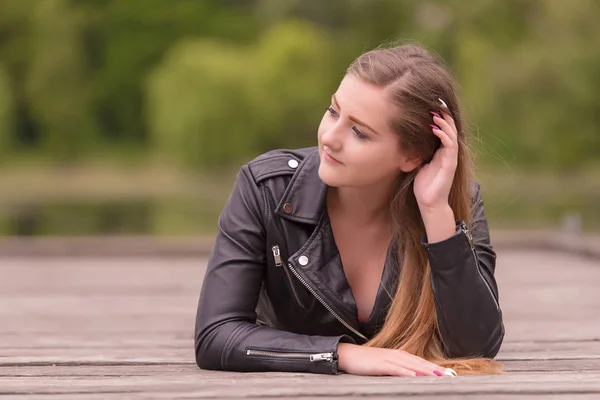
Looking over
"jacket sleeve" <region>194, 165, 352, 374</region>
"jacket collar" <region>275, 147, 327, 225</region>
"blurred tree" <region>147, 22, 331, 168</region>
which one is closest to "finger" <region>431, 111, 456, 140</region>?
"jacket collar" <region>275, 147, 327, 225</region>

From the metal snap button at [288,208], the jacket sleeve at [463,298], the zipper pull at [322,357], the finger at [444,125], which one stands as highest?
A: the finger at [444,125]

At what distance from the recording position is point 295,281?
8.84ft

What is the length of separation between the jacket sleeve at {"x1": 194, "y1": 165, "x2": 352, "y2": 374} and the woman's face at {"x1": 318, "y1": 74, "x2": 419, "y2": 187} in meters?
0.26

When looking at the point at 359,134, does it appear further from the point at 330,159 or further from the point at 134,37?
the point at 134,37

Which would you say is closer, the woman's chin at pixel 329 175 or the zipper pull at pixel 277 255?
the woman's chin at pixel 329 175

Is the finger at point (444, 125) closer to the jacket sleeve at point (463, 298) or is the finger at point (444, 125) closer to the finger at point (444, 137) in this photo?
the finger at point (444, 137)

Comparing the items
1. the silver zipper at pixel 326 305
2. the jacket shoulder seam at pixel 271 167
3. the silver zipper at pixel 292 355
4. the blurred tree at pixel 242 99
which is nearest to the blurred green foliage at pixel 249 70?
the blurred tree at pixel 242 99

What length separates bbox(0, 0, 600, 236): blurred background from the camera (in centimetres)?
2203

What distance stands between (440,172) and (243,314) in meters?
0.66

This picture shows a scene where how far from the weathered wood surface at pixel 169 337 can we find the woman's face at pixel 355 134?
21.1 inches

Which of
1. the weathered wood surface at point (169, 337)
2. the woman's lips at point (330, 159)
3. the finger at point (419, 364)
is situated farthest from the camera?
the woman's lips at point (330, 159)

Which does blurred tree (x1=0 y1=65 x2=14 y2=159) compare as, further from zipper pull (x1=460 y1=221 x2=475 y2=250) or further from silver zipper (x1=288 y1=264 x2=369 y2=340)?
zipper pull (x1=460 y1=221 x2=475 y2=250)

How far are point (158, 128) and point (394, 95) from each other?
31.2m

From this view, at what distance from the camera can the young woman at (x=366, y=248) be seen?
2533mm
